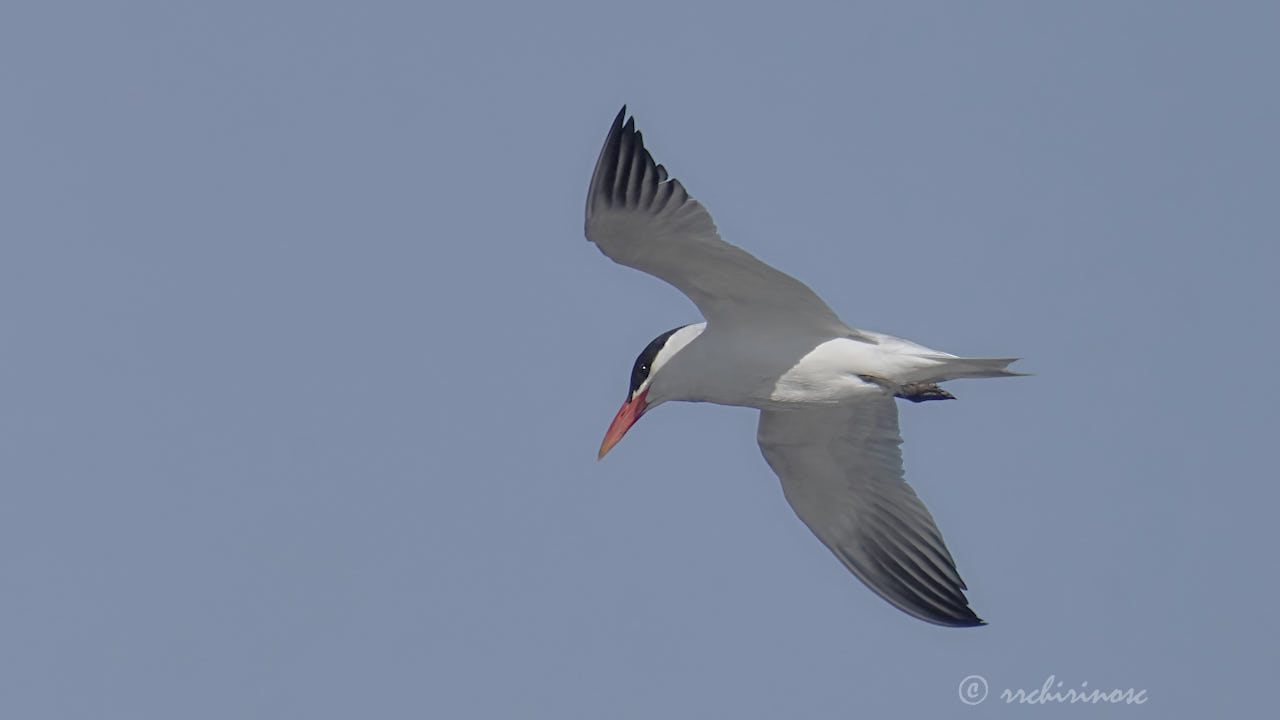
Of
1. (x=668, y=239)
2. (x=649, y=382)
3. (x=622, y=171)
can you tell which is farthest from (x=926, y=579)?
(x=622, y=171)

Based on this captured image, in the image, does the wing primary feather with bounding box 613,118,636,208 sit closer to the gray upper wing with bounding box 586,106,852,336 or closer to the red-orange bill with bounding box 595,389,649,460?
the gray upper wing with bounding box 586,106,852,336

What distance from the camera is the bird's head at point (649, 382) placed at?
8.52 metres

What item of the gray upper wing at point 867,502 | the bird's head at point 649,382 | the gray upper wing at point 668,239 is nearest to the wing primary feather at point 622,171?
the gray upper wing at point 668,239

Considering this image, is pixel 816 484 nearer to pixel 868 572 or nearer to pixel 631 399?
pixel 868 572

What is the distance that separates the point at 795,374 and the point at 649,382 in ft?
2.85

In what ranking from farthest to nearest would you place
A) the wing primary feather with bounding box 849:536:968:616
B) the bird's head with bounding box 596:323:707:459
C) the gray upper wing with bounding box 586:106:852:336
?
the wing primary feather with bounding box 849:536:968:616 → the bird's head with bounding box 596:323:707:459 → the gray upper wing with bounding box 586:106:852:336

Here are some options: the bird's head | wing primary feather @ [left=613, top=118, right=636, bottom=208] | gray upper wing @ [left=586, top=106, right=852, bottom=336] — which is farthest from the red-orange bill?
wing primary feather @ [left=613, top=118, right=636, bottom=208]

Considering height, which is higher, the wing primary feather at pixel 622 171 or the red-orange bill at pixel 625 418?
the wing primary feather at pixel 622 171

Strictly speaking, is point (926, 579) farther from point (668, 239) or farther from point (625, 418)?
point (668, 239)

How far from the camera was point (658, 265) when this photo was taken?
8016 mm

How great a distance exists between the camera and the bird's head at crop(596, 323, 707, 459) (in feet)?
27.9

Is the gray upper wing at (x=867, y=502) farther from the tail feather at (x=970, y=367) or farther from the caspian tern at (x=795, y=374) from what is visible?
the tail feather at (x=970, y=367)

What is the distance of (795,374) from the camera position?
831 centimetres

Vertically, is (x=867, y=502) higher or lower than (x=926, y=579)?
higher
